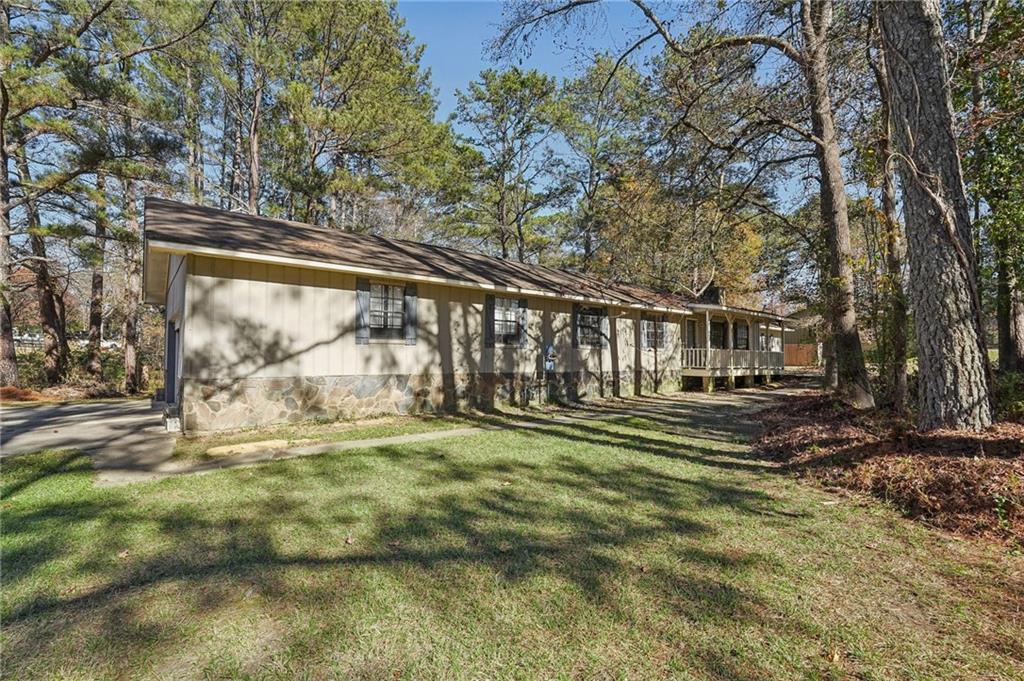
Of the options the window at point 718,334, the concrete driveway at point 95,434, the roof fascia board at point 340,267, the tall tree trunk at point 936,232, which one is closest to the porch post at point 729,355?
the window at point 718,334

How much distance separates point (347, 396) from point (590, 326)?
302 inches

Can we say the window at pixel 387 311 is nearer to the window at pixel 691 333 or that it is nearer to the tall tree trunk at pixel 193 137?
the tall tree trunk at pixel 193 137

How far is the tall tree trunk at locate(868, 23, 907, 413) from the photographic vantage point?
Result: 7406 millimetres

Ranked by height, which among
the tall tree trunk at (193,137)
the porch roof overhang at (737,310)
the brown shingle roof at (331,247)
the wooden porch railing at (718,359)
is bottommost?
the wooden porch railing at (718,359)

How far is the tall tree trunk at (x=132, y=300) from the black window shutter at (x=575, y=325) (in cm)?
1491

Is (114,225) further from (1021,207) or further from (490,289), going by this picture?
(1021,207)

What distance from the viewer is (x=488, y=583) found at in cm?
300

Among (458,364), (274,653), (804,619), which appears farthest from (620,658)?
(458,364)

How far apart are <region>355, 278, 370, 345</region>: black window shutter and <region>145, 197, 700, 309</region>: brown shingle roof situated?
0.50 meters

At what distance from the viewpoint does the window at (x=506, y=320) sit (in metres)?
11.9

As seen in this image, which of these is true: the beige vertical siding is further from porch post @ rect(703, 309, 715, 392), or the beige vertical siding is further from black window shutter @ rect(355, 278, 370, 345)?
porch post @ rect(703, 309, 715, 392)

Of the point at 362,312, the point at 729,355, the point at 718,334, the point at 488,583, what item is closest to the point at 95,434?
the point at 362,312

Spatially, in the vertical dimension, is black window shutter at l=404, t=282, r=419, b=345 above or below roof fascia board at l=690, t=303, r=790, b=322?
below

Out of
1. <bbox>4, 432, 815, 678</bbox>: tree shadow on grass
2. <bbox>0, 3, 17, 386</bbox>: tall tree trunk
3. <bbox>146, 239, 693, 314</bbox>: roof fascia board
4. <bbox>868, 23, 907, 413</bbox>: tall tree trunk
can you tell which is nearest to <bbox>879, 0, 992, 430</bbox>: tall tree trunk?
<bbox>868, 23, 907, 413</bbox>: tall tree trunk
